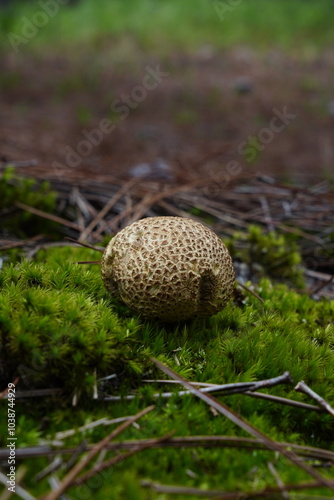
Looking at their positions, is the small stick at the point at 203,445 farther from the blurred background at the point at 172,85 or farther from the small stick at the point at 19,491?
the blurred background at the point at 172,85

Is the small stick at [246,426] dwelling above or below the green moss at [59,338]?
below

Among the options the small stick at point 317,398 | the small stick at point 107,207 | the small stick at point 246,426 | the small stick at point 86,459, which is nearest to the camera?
the small stick at point 86,459

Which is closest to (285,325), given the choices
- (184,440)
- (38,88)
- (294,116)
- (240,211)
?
(184,440)

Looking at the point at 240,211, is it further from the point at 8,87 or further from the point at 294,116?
the point at 8,87

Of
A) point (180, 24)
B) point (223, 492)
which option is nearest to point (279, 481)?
point (223, 492)

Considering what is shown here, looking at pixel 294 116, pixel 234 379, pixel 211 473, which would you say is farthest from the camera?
pixel 294 116

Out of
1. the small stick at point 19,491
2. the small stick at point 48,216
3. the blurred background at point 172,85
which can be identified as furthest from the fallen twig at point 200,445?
the blurred background at point 172,85

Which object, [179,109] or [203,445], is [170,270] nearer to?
[203,445]
